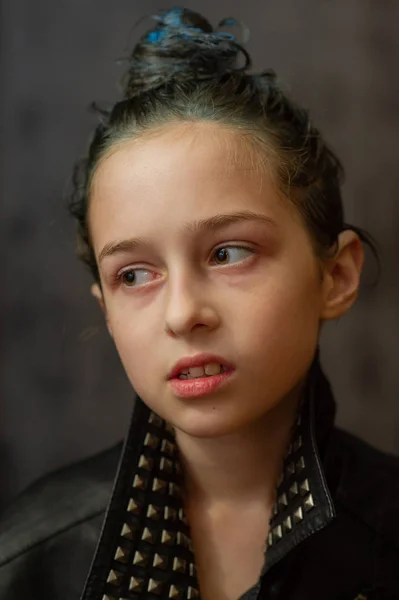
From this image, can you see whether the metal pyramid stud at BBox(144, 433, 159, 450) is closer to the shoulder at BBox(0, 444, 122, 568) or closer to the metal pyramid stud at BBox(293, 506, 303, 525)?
the shoulder at BBox(0, 444, 122, 568)

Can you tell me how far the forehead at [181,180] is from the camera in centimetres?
86

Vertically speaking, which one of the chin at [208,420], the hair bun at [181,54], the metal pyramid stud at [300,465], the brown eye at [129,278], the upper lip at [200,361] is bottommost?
the metal pyramid stud at [300,465]

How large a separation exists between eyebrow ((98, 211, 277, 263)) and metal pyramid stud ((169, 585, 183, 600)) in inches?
16.6

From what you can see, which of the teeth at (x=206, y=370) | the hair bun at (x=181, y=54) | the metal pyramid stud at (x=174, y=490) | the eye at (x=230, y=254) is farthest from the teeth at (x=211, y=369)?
the hair bun at (x=181, y=54)

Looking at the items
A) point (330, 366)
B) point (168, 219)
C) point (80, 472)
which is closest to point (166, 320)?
point (168, 219)

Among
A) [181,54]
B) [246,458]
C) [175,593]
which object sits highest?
[181,54]

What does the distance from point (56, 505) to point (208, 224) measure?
470 mm

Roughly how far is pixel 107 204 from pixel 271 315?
0.80ft

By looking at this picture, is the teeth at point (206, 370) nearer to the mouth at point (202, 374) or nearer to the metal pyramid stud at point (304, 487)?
the mouth at point (202, 374)

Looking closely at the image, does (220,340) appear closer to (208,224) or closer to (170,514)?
(208,224)

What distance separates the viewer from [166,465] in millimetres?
1012

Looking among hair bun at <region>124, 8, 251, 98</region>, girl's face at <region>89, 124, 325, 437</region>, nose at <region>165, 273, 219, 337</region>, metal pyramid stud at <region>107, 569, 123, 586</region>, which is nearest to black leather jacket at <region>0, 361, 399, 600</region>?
metal pyramid stud at <region>107, 569, 123, 586</region>

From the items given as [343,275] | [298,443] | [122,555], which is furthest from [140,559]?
[343,275]

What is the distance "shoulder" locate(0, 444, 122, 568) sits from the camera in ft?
3.32
